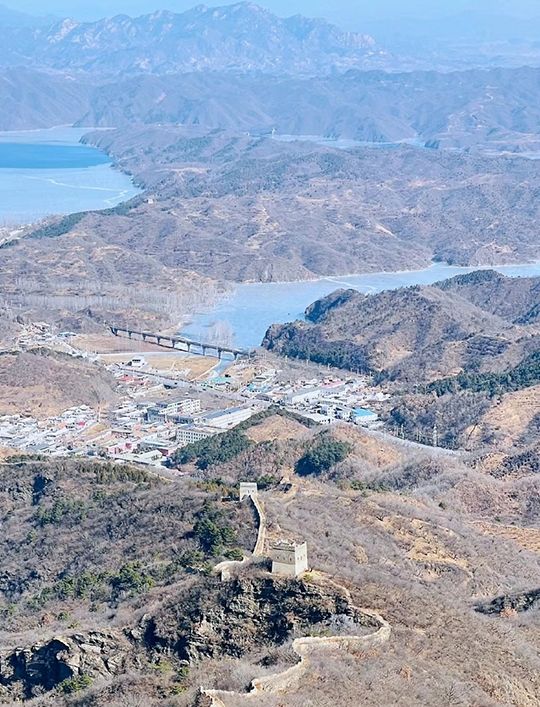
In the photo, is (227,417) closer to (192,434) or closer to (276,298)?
(192,434)

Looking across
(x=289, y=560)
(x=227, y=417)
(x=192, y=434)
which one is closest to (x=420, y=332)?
(x=227, y=417)

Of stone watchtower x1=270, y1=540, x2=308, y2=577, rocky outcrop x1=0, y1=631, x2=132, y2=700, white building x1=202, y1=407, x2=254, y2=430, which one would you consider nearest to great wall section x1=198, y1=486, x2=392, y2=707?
stone watchtower x1=270, y1=540, x2=308, y2=577

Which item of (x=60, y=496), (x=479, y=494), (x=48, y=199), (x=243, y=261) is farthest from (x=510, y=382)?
(x=48, y=199)

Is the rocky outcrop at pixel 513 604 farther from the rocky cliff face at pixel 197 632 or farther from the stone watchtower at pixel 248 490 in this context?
the stone watchtower at pixel 248 490

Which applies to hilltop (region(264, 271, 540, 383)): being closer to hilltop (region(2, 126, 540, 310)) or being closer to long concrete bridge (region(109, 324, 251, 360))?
long concrete bridge (region(109, 324, 251, 360))

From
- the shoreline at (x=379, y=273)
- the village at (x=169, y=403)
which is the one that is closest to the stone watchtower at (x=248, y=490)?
the village at (x=169, y=403)

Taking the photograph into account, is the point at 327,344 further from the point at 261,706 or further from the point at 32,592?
the point at 261,706
